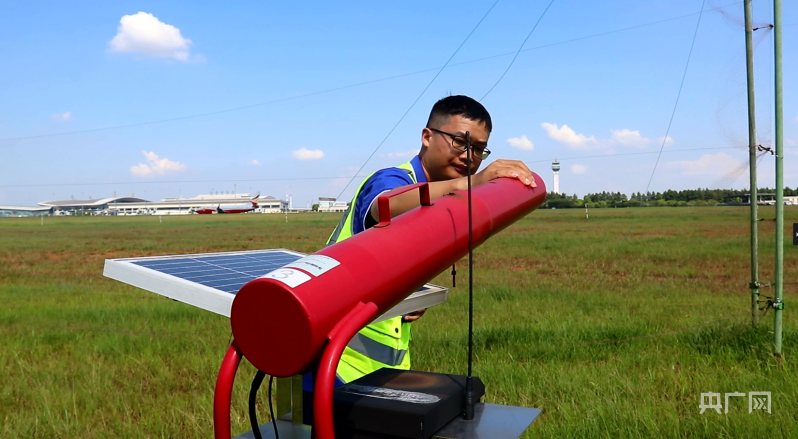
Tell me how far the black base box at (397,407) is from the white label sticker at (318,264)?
364mm

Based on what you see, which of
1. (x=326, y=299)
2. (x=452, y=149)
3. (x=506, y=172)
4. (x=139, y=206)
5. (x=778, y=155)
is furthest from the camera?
(x=139, y=206)

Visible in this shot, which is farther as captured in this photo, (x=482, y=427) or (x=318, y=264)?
(x=482, y=427)

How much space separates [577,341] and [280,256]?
462cm

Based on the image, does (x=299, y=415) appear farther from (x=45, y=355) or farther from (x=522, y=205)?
(x=45, y=355)

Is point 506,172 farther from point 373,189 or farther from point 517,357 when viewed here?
point 517,357

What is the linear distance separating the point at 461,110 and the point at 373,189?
51cm

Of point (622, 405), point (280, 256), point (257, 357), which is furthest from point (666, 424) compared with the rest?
point (257, 357)

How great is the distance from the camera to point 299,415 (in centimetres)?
174

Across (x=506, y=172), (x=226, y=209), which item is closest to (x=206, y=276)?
(x=506, y=172)

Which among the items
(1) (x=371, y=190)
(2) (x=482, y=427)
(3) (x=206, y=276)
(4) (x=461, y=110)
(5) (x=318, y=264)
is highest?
(4) (x=461, y=110)

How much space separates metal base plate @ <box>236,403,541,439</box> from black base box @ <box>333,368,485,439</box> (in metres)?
0.03

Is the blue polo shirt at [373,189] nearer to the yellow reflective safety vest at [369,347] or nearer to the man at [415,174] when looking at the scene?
the man at [415,174]

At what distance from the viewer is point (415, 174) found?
2.40 m

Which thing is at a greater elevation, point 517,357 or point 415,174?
point 415,174
